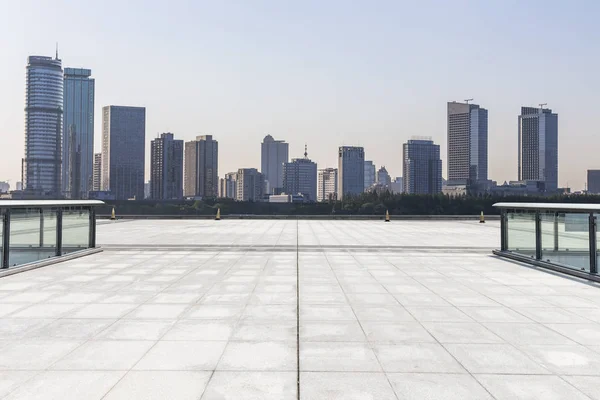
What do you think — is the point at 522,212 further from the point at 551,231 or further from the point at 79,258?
the point at 79,258

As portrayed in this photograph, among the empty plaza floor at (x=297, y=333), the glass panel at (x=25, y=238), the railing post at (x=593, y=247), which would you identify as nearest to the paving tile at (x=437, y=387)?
the empty plaza floor at (x=297, y=333)

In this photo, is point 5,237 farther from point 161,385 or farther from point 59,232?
point 161,385

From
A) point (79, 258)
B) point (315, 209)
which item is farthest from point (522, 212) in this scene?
point (315, 209)

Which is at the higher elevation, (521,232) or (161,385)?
(521,232)

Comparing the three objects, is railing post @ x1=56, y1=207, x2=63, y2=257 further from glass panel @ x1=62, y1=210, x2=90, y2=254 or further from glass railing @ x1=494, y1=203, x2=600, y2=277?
glass railing @ x1=494, y1=203, x2=600, y2=277

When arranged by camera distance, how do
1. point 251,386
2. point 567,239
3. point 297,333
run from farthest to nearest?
point 567,239
point 297,333
point 251,386

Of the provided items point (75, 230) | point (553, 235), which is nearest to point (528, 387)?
point (553, 235)
